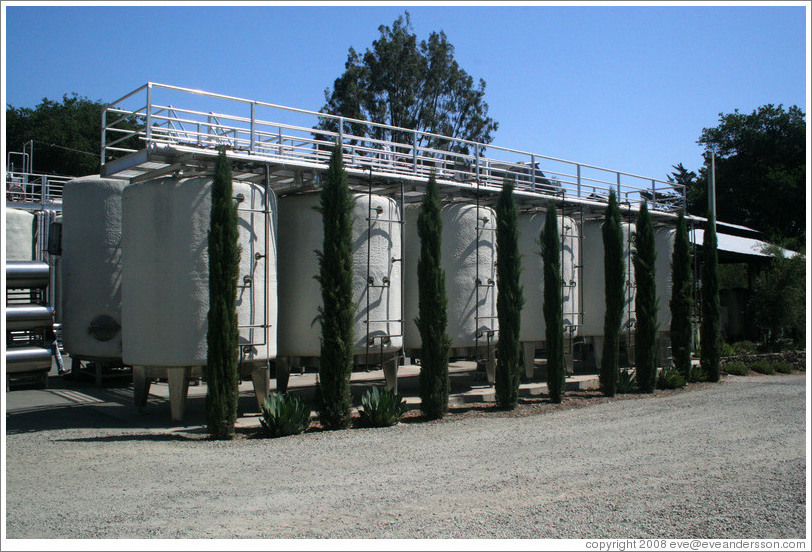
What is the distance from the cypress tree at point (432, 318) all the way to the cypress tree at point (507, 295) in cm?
182

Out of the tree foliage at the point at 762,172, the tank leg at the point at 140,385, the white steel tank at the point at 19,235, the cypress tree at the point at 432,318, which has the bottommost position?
the tank leg at the point at 140,385

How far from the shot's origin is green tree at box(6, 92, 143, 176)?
54.1 m

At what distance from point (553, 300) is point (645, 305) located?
399cm

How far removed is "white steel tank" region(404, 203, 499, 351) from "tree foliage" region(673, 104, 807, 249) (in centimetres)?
3798

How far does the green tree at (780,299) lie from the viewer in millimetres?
29859

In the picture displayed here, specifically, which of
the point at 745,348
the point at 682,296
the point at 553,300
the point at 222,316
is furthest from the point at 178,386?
the point at 745,348

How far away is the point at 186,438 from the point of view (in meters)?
12.5

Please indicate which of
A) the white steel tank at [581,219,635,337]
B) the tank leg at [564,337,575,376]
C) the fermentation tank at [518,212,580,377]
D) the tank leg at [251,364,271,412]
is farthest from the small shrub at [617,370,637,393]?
the tank leg at [251,364,271,412]

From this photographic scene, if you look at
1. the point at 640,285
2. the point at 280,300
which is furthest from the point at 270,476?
the point at 640,285

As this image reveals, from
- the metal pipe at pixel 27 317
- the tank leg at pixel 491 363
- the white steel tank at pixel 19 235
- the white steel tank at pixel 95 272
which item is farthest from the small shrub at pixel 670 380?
the white steel tank at pixel 19 235

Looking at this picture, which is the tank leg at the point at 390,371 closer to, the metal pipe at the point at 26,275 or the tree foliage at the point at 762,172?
the metal pipe at the point at 26,275

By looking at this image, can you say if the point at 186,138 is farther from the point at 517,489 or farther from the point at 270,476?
the point at 517,489

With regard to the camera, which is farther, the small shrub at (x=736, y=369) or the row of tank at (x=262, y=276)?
the small shrub at (x=736, y=369)

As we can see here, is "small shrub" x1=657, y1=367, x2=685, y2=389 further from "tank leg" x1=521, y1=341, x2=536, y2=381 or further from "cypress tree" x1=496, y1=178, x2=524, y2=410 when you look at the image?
"cypress tree" x1=496, y1=178, x2=524, y2=410
